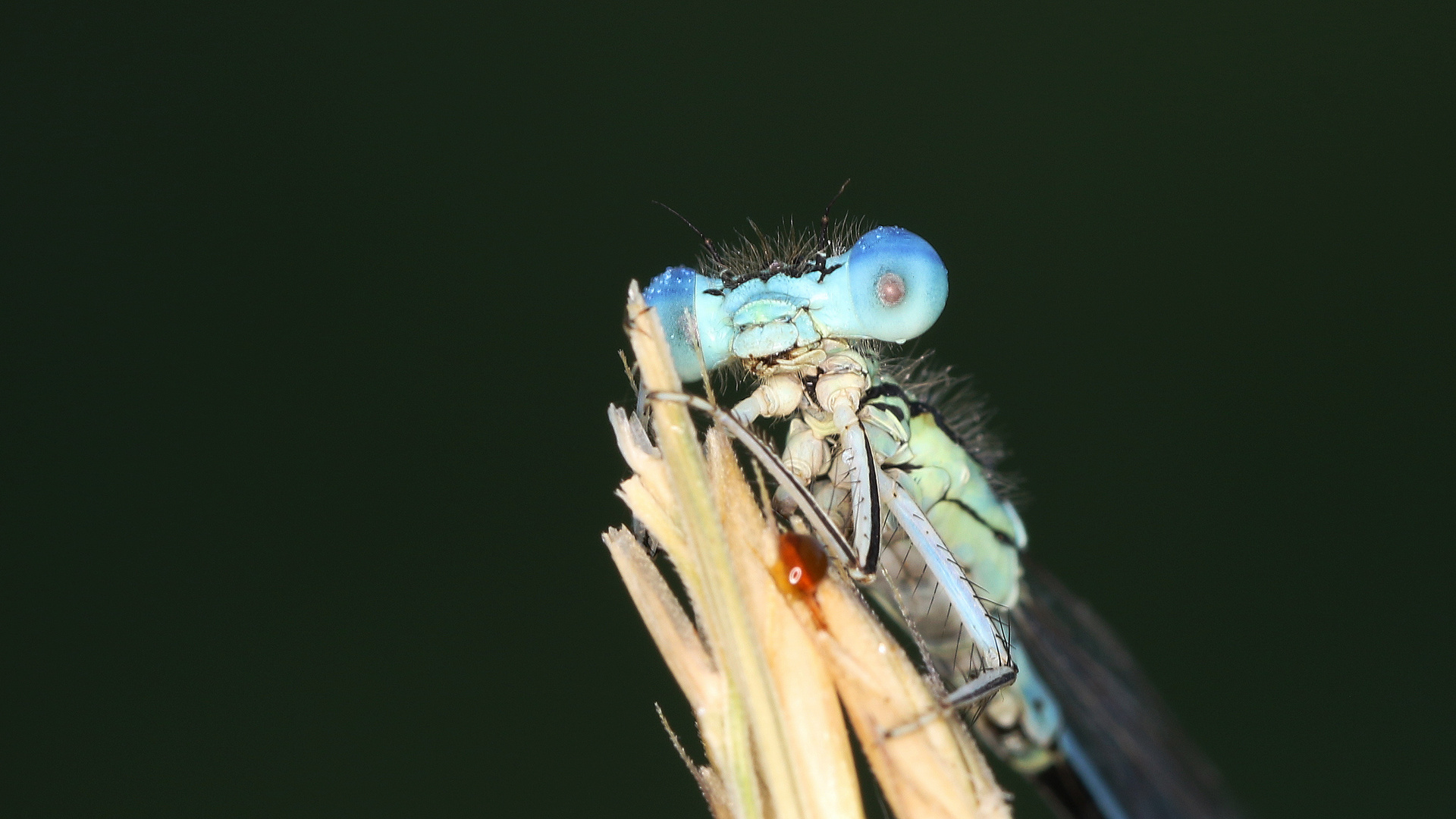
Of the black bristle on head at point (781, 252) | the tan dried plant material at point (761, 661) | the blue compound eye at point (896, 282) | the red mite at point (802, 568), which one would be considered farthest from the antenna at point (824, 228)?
the red mite at point (802, 568)

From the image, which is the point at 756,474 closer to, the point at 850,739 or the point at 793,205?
the point at 850,739

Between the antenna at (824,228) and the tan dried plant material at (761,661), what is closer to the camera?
the tan dried plant material at (761,661)

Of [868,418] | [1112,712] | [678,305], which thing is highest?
[678,305]

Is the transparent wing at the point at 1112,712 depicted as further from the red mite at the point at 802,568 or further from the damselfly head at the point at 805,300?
the red mite at the point at 802,568

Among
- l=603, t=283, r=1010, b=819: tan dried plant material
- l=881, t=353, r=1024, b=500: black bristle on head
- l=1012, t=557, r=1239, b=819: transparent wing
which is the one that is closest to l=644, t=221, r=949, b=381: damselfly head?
l=881, t=353, r=1024, b=500: black bristle on head

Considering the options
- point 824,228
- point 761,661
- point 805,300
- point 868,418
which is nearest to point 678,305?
point 805,300

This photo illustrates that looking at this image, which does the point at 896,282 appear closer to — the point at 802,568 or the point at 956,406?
the point at 956,406
